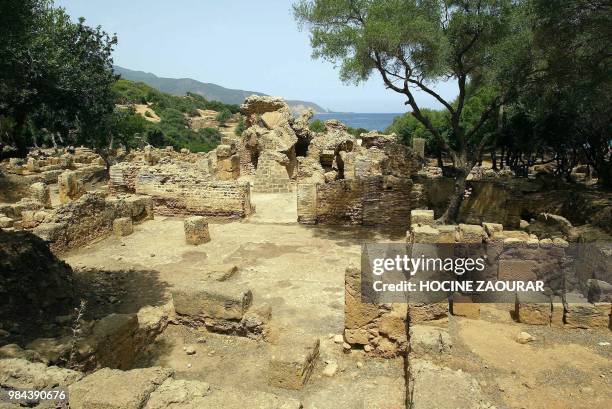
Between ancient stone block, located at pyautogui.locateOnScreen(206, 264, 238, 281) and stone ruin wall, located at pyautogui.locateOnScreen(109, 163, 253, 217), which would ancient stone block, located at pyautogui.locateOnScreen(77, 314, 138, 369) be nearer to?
ancient stone block, located at pyautogui.locateOnScreen(206, 264, 238, 281)

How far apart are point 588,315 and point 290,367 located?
4795 mm

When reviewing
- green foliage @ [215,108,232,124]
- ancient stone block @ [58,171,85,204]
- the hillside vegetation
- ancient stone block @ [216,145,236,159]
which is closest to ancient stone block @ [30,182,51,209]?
ancient stone block @ [58,171,85,204]

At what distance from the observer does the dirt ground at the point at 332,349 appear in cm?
555

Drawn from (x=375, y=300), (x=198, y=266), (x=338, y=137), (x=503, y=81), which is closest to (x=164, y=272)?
(x=198, y=266)

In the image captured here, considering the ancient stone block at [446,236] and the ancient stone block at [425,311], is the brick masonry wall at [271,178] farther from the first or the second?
the ancient stone block at [425,311]

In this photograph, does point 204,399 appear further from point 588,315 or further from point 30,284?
point 588,315

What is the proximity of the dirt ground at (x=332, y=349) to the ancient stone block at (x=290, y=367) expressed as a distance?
0.11 metres

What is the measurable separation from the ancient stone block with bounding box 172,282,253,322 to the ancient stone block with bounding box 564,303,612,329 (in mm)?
5131

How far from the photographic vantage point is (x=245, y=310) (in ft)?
23.0

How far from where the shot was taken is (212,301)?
7.02 metres

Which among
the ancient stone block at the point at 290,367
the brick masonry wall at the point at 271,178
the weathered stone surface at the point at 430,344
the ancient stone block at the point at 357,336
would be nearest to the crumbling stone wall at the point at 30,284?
the ancient stone block at the point at 290,367

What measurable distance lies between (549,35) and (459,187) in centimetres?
446

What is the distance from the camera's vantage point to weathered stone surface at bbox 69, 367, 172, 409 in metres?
3.94

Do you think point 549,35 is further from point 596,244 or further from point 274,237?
point 274,237
